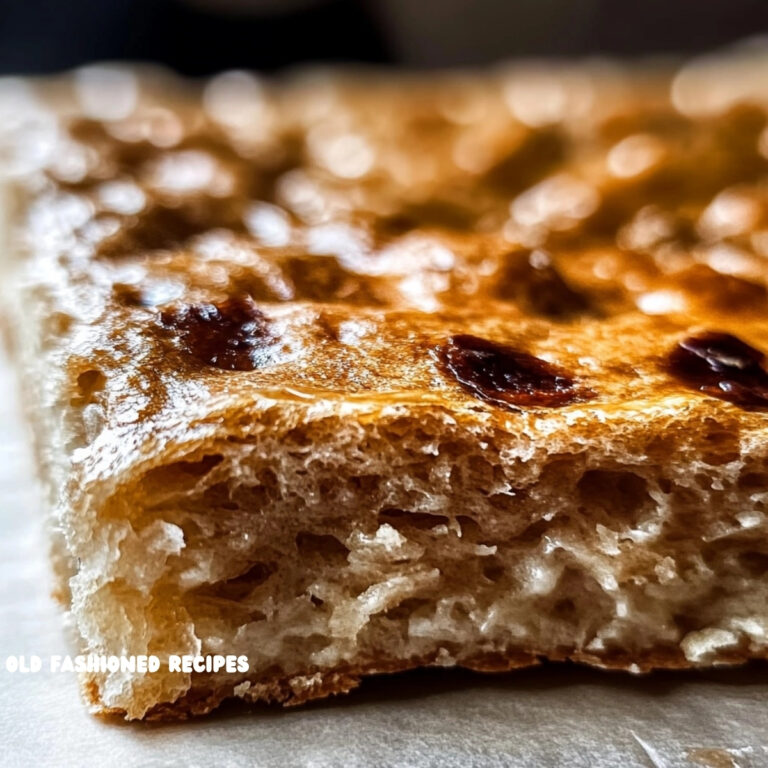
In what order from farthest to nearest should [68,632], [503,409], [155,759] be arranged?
[68,632] → [503,409] → [155,759]

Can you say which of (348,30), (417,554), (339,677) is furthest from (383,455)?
(348,30)

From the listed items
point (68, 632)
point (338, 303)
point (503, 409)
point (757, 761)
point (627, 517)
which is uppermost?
point (338, 303)

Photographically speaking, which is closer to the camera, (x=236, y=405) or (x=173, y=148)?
(x=236, y=405)

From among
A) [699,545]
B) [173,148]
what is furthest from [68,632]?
[173,148]

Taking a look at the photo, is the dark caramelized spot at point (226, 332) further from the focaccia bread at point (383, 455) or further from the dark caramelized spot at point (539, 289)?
the dark caramelized spot at point (539, 289)

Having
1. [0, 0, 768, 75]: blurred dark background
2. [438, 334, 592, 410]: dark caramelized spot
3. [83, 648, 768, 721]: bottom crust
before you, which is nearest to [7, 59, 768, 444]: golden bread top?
[438, 334, 592, 410]: dark caramelized spot

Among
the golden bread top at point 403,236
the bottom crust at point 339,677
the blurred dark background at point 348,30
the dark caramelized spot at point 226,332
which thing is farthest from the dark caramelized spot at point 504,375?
the blurred dark background at point 348,30

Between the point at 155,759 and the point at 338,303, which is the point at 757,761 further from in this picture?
the point at 338,303

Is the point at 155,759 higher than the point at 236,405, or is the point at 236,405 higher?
the point at 236,405

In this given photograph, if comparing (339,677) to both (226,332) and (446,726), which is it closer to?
(446,726)
